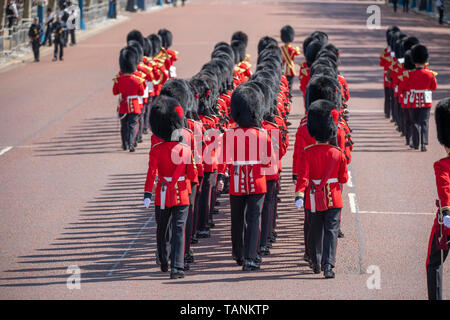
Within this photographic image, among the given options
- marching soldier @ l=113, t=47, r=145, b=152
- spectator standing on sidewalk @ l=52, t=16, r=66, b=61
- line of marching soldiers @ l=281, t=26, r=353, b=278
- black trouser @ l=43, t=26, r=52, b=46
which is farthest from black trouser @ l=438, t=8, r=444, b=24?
line of marching soldiers @ l=281, t=26, r=353, b=278

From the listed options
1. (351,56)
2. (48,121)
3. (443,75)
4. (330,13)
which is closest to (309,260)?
(48,121)

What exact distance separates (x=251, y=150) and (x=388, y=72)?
8940mm

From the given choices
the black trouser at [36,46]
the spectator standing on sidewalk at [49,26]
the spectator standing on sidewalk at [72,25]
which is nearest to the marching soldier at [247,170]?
the black trouser at [36,46]

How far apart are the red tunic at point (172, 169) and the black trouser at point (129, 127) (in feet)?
21.3

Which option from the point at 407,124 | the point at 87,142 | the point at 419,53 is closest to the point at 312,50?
the point at 419,53

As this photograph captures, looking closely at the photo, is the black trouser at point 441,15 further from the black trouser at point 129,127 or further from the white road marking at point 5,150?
the white road marking at point 5,150

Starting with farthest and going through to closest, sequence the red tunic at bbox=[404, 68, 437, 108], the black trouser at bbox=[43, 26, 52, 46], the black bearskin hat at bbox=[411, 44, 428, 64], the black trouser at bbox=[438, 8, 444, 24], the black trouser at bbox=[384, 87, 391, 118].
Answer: the black trouser at bbox=[438, 8, 444, 24]
the black trouser at bbox=[43, 26, 52, 46]
the black trouser at bbox=[384, 87, 391, 118]
the red tunic at bbox=[404, 68, 437, 108]
the black bearskin hat at bbox=[411, 44, 428, 64]

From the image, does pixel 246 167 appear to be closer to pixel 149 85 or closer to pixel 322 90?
pixel 322 90

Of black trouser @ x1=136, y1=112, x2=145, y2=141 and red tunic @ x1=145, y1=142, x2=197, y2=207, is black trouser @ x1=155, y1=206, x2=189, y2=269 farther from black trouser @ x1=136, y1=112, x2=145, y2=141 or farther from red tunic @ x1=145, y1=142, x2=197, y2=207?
black trouser @ x1=136, y1=112, x2=145, y2=141

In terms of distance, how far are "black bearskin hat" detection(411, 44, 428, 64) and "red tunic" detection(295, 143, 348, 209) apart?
6.52 m

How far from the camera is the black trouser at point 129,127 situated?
50.0 ft

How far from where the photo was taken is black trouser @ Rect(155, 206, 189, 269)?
28.7ft

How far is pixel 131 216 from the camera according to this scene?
1145 centimetres

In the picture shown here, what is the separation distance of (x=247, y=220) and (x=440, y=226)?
6.68 feet
